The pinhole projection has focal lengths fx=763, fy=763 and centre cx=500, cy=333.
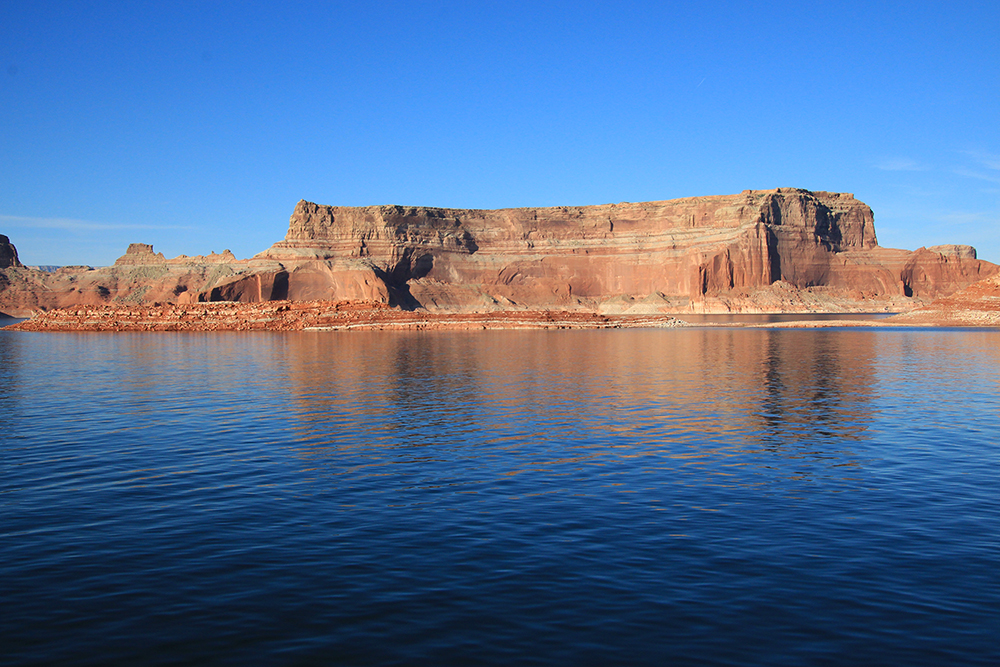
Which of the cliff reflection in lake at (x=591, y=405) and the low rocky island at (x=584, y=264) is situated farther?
the low rocky island at (x=584, y=264)

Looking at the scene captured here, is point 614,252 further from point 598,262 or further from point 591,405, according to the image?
point 591,405

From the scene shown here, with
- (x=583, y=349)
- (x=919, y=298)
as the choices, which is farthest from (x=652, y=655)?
(x=919, y=298)

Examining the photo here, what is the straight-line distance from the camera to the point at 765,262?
545 ft

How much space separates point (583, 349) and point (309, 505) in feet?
134

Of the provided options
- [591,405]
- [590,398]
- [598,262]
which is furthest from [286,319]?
[598,262]

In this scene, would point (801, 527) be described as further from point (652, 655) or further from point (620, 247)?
point (620, 247)

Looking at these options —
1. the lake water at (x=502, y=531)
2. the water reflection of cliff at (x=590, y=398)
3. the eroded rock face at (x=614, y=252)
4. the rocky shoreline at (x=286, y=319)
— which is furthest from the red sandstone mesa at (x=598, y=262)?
the lake water at (x=502, y=531)

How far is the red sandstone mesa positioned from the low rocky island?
0.98ft

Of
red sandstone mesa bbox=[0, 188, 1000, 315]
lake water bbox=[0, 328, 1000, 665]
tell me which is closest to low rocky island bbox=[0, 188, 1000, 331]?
red sandstone mesa bbox=[0, 188, 1000, 315]

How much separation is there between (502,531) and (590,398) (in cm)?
1549

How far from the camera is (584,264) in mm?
179000

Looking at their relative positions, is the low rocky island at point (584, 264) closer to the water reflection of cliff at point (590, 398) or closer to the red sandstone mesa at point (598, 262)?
the red sandstone mesa at point (598, 262)

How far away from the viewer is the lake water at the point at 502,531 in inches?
304

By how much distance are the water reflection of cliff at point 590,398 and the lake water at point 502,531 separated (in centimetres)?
20
